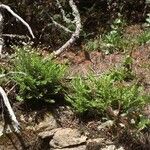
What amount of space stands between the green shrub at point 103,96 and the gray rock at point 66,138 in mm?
411

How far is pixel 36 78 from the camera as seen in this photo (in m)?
7.48

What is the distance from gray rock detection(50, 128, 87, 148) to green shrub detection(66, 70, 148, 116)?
16.2 inches

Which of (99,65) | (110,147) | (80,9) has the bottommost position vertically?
(110,147)

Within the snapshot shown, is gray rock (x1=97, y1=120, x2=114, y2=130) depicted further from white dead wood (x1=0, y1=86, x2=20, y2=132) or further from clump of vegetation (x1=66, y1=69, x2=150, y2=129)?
white dead wood (x1=0, y1=86, x2=20, y2=132)

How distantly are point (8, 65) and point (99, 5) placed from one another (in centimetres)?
344

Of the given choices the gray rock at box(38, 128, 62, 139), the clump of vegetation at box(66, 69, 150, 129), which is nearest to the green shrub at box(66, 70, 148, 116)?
the clump of vegetation at box(66, 69, 150, 129)

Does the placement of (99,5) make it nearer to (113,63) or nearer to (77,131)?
(113,63)

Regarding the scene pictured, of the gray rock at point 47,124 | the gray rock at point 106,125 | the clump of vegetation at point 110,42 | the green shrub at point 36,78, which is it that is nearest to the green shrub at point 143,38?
the clump of vegetation at point 110,42

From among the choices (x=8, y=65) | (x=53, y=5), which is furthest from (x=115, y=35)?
(x=8, y=65)

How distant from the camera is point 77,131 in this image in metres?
7.22

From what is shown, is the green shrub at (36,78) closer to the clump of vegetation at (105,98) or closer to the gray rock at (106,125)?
the clump of vegetation at (105,98)

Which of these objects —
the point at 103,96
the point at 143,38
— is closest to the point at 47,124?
the point at 103,96

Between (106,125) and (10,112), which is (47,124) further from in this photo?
(106,125)

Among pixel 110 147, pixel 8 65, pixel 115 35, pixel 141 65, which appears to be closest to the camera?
pixel 110 147
